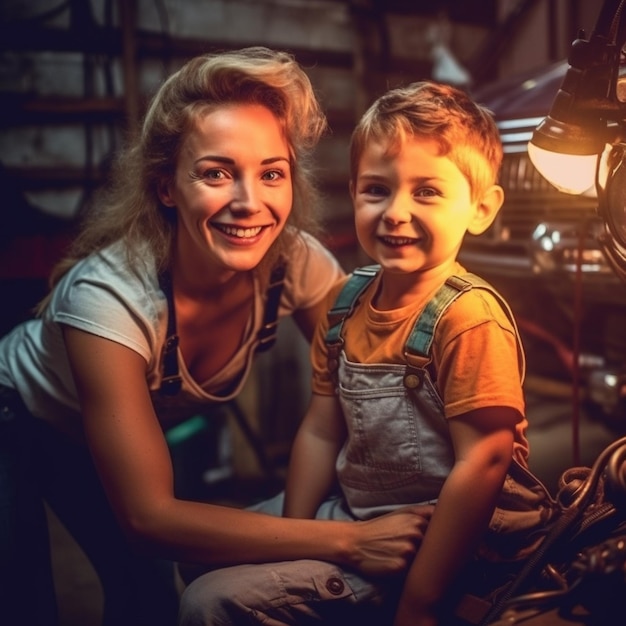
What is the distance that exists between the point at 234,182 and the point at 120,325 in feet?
1.36

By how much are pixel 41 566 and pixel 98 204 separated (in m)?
1.01

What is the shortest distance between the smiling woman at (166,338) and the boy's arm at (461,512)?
7 centimetres

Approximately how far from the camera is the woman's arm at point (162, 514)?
5.38ft

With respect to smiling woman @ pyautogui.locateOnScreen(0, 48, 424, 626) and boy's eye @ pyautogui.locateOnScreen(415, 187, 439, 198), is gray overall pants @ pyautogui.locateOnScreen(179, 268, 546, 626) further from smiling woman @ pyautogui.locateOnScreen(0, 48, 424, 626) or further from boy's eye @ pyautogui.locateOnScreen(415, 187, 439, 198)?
boy's eye @ pyautogui.locateOnScreen(415, 187, 439, 198)

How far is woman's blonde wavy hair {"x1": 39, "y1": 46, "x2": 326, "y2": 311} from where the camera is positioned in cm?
189

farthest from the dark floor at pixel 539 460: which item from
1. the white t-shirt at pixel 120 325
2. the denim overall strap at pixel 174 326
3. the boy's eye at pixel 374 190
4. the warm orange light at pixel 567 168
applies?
the boy's eye at pixel 374 190

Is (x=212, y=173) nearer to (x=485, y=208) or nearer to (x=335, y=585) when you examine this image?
(x=485, y=208)

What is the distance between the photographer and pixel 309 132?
204cm

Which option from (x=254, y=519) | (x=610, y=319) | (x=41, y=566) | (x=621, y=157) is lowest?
(x=41, y=566)

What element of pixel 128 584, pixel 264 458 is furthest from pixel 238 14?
pixel 128 584

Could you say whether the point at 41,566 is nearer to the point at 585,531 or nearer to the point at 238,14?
the point at 585,531

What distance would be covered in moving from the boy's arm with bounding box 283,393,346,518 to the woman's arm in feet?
0.59

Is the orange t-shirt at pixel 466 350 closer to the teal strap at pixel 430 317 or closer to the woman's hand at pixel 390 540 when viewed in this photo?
the teal strap at pixel 430 317

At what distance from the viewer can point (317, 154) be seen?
4.99 metres
